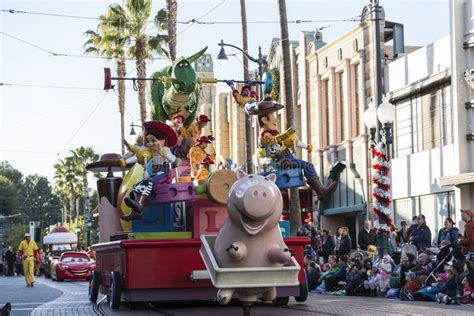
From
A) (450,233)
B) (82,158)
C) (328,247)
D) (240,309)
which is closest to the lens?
(240,309)

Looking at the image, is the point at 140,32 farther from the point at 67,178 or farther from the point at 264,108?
the point at 67,178

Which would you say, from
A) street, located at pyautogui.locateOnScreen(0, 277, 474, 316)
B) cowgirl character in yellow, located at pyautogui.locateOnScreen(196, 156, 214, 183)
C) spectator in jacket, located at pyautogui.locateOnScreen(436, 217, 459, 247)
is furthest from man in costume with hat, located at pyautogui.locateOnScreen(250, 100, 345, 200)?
spectator in jacket, located at pyautogui.locateOnScreen(436, 217, 459, 247)

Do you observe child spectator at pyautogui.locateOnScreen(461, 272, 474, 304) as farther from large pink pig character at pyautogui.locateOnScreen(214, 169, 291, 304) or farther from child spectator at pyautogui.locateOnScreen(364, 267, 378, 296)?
large pink pig character at pyautogui.locateOnScreen(214, 169, 291, 304)

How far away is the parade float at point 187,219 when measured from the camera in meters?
13.1

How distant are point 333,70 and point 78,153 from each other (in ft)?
189

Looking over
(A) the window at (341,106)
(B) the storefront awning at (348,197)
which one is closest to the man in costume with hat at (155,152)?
(B) the storefront awning at (348,197)

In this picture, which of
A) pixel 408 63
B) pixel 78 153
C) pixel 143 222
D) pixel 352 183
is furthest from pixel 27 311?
pixel 78 153

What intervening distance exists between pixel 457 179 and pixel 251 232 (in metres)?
18.4

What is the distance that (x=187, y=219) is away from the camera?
1662 cm

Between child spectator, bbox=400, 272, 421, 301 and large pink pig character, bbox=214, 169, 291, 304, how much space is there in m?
6.77

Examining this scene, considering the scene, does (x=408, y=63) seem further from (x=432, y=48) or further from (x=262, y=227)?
(x=262, y=227)

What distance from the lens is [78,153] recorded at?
96.3 metres

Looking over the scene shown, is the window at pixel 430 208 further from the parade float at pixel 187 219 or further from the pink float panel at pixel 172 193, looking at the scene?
the pink float panel at pixel 172 193

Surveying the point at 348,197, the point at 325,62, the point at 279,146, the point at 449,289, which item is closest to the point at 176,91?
the point at 279,146
